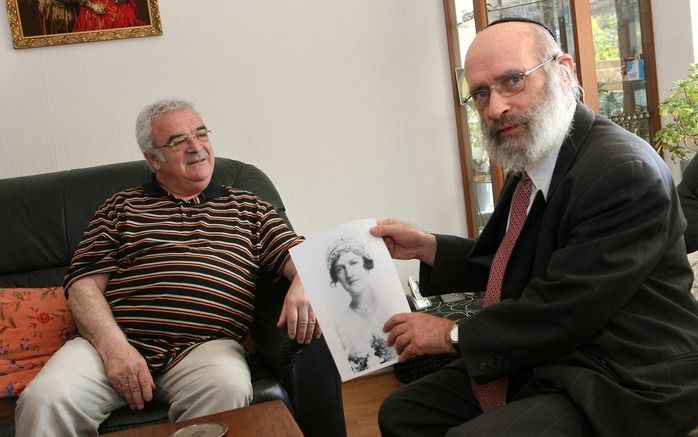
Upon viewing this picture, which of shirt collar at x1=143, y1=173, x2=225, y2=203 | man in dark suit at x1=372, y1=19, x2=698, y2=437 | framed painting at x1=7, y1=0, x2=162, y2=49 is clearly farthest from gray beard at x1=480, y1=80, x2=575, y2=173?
framed painting at x1=7, y1=0, x2=162, y2=49

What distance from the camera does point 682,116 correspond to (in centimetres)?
226

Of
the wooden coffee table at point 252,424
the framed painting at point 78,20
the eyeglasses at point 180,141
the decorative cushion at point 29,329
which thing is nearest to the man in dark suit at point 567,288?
the wooden coffee table at point 252,424

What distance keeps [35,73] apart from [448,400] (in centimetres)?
227

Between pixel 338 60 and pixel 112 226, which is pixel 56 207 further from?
pixel 338 60

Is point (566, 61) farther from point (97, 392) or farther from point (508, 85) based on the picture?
point (97, 392)

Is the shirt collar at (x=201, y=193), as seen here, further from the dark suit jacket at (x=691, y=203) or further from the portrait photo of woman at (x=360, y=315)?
the dark suit jacket at (x=691, y=203)

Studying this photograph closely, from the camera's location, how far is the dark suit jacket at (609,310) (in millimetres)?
1206

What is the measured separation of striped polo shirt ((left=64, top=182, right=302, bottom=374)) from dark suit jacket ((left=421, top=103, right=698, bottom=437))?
933 millimetres

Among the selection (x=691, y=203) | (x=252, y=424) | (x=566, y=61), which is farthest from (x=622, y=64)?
(x=252, y=424)

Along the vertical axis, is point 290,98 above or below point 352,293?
above

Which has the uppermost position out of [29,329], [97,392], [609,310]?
[609,310]

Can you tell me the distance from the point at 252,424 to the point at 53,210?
4.77 feet

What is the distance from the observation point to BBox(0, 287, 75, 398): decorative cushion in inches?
84.7

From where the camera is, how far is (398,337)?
4.76 feet
